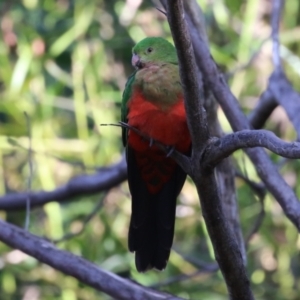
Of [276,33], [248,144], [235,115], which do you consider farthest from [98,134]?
[248,144]

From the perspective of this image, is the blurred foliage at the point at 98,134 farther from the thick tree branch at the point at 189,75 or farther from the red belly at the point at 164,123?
the thick tree branch at the point at 189,75

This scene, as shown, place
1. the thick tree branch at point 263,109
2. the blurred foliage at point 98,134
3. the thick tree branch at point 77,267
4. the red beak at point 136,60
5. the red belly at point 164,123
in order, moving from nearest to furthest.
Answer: the thick tree branch at point 77,267
the red belly at point 164,123
the red beak at point 136,60
the thick tree branch at point 263,109
the blurred foliage at point 98,134

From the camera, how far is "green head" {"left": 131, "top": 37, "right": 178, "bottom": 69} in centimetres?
255

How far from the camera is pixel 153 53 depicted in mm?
2582

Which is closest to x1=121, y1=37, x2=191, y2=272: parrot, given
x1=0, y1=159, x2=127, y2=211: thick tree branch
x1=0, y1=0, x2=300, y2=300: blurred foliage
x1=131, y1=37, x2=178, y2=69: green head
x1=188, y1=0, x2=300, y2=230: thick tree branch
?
x1=131, y1=37, x2=178, y2=69: green head

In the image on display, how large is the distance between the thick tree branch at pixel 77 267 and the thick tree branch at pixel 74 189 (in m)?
0.89

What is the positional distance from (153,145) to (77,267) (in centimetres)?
46

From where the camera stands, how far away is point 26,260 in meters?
3.71

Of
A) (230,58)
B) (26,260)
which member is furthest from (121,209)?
(230,58)

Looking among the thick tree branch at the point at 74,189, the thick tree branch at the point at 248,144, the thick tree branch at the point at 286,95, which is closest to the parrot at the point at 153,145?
the thick tree branch at the point at 286,95

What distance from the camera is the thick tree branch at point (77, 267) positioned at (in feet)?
7.21

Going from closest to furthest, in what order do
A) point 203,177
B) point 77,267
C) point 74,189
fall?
1. point 203,177
2. point 77,267
3. point 74,189

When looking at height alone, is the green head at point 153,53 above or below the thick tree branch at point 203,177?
above

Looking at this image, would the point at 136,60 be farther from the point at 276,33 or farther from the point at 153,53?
the point at 276,33
